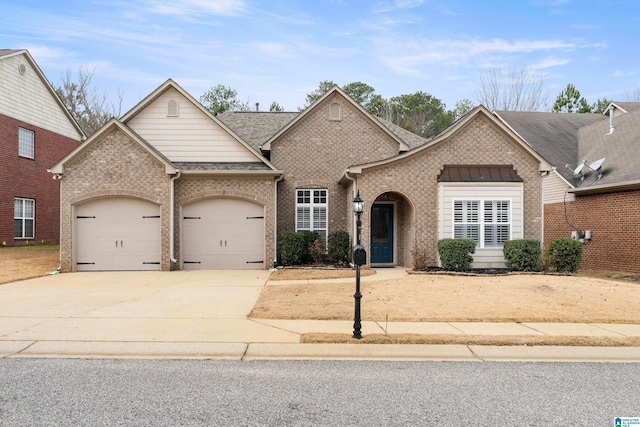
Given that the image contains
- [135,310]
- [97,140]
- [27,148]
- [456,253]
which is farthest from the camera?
[27,148]

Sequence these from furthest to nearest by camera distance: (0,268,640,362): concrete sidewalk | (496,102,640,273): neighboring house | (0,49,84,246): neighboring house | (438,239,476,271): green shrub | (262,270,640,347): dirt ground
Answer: (0,49,84,246): neighboring house, (496,102,640,273): neighboring house, (438,239,476,271): green shrub, (262,270,640,347): dirt ground, (0,268,640,362): concrete sidewalk

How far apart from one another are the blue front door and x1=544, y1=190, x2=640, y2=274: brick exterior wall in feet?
25.3

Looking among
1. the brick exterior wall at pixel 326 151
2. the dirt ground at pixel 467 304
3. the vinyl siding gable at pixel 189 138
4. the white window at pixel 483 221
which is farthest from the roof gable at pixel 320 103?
the dirt ground at pixel 467 304

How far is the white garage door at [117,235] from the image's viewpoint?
16484mm

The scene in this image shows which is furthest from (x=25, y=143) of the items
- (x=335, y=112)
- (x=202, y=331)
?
(x=202, y=331)

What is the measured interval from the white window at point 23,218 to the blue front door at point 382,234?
17.1 m

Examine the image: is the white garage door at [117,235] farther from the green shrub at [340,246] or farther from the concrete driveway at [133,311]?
the green shrub at [340,246]

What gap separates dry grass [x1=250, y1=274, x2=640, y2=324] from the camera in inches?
350

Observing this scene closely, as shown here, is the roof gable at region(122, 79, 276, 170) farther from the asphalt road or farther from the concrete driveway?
the asphalt road

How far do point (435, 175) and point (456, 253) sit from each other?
283 centimetres

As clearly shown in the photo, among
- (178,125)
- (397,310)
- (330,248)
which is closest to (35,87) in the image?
(178,125)

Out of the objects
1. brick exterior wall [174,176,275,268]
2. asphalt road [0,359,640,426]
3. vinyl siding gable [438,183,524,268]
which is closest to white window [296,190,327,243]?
brick exterior wall [174,176,275,268]

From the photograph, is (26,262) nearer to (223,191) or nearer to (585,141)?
(223,191)

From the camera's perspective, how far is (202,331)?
7.74m
